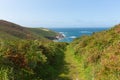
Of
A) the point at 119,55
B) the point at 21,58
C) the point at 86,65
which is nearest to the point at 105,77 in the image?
the point at 119,55

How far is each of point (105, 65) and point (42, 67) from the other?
6075 mm

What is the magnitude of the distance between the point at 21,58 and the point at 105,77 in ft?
19.0

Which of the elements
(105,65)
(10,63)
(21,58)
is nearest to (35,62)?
(21,58)

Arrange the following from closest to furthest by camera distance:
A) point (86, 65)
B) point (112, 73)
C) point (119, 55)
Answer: point (112, 73) < point (119, 55) < point (86, 65)

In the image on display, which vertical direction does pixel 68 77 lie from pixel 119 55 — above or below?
below

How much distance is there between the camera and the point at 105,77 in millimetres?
14617

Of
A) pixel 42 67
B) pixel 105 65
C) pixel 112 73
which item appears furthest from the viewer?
pixel 42 67

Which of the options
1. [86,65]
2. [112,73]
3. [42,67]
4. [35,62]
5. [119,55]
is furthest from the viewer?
[86,65]

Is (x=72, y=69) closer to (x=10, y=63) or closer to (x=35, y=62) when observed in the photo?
(x=35, y=62)

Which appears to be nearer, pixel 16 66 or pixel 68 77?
pixel 16 66

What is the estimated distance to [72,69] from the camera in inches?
969

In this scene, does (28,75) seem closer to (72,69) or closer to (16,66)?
(16,66)

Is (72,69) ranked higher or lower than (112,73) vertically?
lower

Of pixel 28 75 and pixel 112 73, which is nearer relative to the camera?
pixel 112 73
